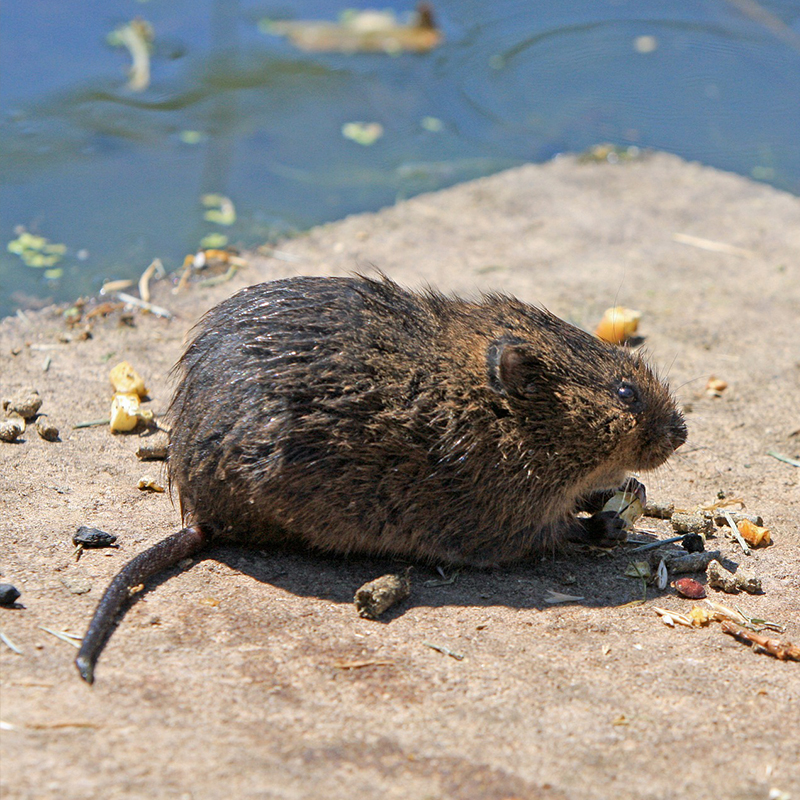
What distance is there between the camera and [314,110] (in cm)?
1076

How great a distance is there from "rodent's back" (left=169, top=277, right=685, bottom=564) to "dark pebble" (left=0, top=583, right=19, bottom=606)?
2.98ft

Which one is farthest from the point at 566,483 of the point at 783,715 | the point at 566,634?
the point at 783,715

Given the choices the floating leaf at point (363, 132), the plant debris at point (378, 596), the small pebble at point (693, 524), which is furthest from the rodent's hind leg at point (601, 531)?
the floating leaf at point (363, 132)

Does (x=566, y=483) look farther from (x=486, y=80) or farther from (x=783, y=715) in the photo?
(x=486, y=80)

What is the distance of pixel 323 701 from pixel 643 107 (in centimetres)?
927

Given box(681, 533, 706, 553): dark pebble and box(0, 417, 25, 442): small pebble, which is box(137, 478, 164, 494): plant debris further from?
box(681, 533, 706, 553): dark pebble

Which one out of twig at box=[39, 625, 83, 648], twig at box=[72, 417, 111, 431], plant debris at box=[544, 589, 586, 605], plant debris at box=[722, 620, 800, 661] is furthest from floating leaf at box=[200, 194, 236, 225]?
plant debris at box=[722, 620, 800, 661]

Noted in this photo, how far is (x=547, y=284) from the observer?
788cm

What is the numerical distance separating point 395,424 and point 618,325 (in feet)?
9.71

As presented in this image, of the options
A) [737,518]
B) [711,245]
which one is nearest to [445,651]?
[737,518]

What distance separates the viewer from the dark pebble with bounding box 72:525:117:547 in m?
4.65

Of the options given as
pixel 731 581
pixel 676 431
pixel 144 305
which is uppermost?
pixel 676 431

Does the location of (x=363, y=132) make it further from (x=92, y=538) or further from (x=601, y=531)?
(x=92, y=538)

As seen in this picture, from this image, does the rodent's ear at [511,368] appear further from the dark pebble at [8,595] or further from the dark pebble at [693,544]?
the dark pebble at [8,595]
